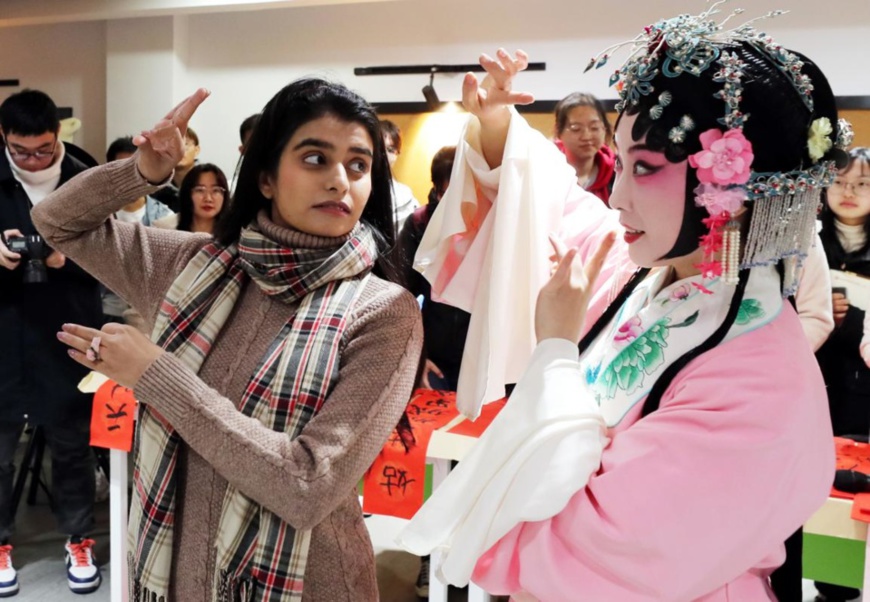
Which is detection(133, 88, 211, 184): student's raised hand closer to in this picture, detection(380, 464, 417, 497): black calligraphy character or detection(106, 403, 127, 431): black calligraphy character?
detection(380, 464, 417, 497): black calligraphy character

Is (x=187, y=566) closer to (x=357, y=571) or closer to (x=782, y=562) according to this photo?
(x=357, y=571)

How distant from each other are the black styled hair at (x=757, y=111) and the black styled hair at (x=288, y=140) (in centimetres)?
53

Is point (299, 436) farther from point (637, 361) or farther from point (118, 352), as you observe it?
point (637, 361)

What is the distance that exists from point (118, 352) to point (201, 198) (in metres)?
2.07

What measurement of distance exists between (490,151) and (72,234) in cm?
71

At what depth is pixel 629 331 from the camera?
100cm

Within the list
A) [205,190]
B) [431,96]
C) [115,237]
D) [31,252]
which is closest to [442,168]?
[205,190]

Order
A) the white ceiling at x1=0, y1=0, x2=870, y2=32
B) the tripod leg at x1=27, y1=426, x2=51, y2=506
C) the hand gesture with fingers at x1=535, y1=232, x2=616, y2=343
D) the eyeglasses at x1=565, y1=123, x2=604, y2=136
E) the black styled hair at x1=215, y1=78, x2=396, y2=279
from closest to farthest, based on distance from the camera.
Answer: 1. the hand gesture with fingers at x1=535, y1=232, x2=616, y2=343
2. the black styled hair at x1=215, y1=78, x2=396, y2=279
3. the eyeglasses at x1=565, y1=123, x2=604, y2=136
4. the tripod leg at x1=27, y1=426, x2=51, y2=506
5. the white ceiling at x1=0, y1=0, x2=870, y2=32

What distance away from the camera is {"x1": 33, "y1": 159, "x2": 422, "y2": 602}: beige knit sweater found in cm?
111

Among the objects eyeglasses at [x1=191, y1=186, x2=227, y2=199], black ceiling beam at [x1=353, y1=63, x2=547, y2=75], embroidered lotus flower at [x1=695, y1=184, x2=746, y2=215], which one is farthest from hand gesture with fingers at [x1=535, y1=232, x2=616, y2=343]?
black ceiling beam at [x1=353, y1=63, x2=547, y2=75]

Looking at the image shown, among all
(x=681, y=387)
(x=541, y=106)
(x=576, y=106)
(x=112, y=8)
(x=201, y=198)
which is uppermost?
(x=112, y=8)

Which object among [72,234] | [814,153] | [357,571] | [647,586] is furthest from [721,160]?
[72,234]

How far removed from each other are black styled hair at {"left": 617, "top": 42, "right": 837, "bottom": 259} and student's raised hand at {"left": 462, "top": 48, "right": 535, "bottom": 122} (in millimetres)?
285

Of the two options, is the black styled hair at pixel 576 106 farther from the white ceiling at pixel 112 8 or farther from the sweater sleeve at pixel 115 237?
the white ceiling at pixel 112 8
